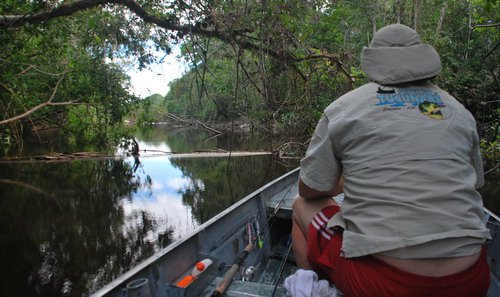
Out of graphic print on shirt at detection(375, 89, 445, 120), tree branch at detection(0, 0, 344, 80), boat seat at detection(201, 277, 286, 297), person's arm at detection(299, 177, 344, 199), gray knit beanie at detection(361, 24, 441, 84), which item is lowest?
boat seat at detection(201, 277, 286, 297)

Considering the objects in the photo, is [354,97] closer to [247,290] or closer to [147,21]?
[247,290]

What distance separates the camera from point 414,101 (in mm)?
1455

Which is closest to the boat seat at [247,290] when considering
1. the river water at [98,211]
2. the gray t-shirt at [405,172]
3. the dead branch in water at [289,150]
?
the gray t-shirt at [405,172]

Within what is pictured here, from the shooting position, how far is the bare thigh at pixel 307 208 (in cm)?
188

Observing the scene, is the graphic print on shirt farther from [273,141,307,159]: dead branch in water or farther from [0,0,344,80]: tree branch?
[273,141,307,159]: dead branch in water

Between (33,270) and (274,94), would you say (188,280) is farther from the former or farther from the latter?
(274,94)

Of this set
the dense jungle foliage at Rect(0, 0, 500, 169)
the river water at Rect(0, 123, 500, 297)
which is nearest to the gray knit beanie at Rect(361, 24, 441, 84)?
the dense jungle foliage at Rect(0, 0, 500, 169)

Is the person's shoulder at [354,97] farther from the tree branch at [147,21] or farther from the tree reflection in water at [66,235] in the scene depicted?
the tree branch at [147,21]

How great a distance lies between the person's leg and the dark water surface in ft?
8.98

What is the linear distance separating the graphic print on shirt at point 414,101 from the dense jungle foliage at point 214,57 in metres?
1.92

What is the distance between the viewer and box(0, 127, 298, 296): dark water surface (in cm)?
470

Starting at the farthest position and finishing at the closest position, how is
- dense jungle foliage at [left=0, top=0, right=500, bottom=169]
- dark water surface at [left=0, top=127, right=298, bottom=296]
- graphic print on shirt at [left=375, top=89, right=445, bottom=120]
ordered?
dense jungle foliage at [left=0, top=0, right=500, bottom=169]
dark water surface at [left=0, top=127, right=298, bottom=296]
graphic print on shirt at [left=375, top=89, right=445, bottom=120]

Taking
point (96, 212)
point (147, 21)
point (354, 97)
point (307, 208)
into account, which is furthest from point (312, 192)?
point (96, 212)

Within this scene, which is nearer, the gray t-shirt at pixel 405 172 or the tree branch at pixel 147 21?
the gray t-shirt at pixel 405 172
